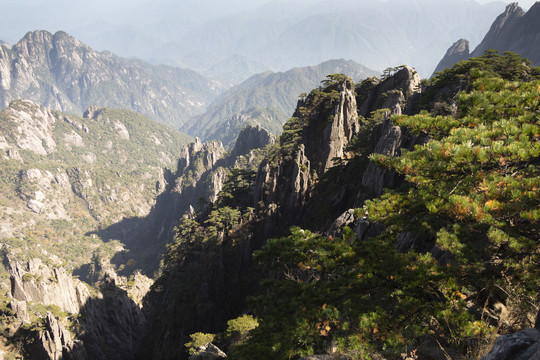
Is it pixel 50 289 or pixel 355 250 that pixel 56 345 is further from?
pixel 355 250

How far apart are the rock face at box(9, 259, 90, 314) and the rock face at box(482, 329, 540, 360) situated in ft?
281

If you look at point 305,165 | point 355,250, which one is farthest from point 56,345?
point 355,250

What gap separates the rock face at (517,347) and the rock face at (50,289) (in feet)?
281

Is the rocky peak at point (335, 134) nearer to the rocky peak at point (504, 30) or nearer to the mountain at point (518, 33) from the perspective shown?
the mountain at point (518, 33)

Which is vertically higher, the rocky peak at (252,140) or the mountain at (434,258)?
the rocky peak at (252,140)

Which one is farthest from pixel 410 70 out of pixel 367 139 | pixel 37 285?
pixel 37 285

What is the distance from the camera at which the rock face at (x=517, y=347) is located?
21.1 ft

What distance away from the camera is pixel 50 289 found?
6925 centimetres

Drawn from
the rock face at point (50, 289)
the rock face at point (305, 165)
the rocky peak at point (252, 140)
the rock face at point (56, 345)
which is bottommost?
the rock face at point (56, 345)

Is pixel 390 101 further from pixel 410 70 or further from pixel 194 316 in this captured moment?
pixel 194 316

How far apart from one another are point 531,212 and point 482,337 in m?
4.44

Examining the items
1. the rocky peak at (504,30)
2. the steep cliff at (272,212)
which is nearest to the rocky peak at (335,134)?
the steep cliff at (272,212)

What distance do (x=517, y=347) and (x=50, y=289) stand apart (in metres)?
90.1

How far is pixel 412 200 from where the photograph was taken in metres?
10.0
